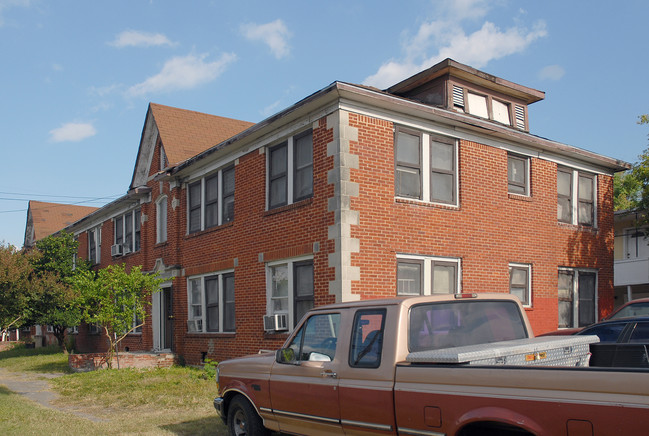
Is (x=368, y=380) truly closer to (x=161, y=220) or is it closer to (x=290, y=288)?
(x=290, y=288)

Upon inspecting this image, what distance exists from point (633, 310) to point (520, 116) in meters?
7.44

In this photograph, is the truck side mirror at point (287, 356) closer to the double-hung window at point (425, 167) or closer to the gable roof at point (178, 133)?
the double-hung window at point (425, 167)

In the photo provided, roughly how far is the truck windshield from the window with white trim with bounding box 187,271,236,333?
1085cm

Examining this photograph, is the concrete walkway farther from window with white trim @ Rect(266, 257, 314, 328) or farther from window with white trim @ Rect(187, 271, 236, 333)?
window with white trim @ Rect(266, 257, 314, 328)

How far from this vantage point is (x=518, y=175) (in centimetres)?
1584

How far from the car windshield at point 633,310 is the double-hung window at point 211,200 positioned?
368 inches

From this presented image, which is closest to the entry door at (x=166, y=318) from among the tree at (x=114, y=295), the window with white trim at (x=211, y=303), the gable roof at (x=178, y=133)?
the tree at (x=114, y=295)

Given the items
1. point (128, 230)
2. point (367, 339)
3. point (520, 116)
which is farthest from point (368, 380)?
point (128, 230)

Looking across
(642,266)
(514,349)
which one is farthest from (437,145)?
(642,266)

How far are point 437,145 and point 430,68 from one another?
2988mm

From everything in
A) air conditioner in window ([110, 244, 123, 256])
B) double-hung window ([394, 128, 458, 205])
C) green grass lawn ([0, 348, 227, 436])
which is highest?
double-hung window ([394, 128, 458, 205])

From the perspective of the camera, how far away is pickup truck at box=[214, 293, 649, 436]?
4.16 meters

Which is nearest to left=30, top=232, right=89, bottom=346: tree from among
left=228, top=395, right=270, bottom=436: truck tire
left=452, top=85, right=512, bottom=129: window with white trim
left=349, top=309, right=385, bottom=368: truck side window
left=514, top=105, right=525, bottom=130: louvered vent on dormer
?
left=452, top=85, right=512, bottom=129: window with white trim

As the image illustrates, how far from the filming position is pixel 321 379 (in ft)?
21.0
